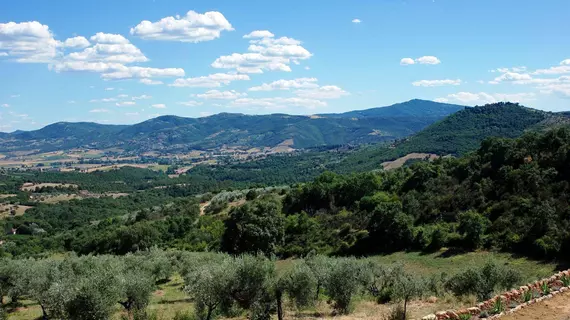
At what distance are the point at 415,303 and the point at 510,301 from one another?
11.3 meters

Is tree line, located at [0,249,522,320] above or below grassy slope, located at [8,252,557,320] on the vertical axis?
above

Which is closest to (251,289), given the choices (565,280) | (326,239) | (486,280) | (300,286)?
(300,286)

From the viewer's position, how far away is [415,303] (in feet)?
→ 99.2

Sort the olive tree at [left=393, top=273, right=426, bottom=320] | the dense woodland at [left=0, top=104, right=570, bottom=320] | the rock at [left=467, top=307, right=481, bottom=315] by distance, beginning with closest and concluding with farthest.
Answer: the rock at [left=467, top=307, right=481, bottom=315]
the dense woodland at [left=0, top=104, right=570, bottom=320]
the olive tree at [left=393, top=273, right=426, bottom=320]

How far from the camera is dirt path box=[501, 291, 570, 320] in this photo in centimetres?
1775

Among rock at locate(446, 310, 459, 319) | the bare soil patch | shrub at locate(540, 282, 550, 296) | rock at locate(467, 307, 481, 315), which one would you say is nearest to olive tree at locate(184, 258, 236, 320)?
rock at locate(446, 310, 459, 319)

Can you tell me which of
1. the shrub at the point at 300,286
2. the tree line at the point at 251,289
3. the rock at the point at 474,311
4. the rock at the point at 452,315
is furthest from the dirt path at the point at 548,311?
the shrub at the point at 300,286

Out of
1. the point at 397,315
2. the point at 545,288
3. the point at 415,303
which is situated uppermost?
the point at 545,288

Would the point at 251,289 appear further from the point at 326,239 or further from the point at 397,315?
the point at 326,239

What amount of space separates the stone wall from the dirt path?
22cm

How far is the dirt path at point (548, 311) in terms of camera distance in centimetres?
1775

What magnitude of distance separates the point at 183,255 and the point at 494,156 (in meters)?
51.1

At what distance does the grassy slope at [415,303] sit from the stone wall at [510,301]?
7261mm

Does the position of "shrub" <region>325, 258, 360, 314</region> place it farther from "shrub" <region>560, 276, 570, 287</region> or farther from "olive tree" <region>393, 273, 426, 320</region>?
"shrub" <region>560, 276, 570, 287</region>
